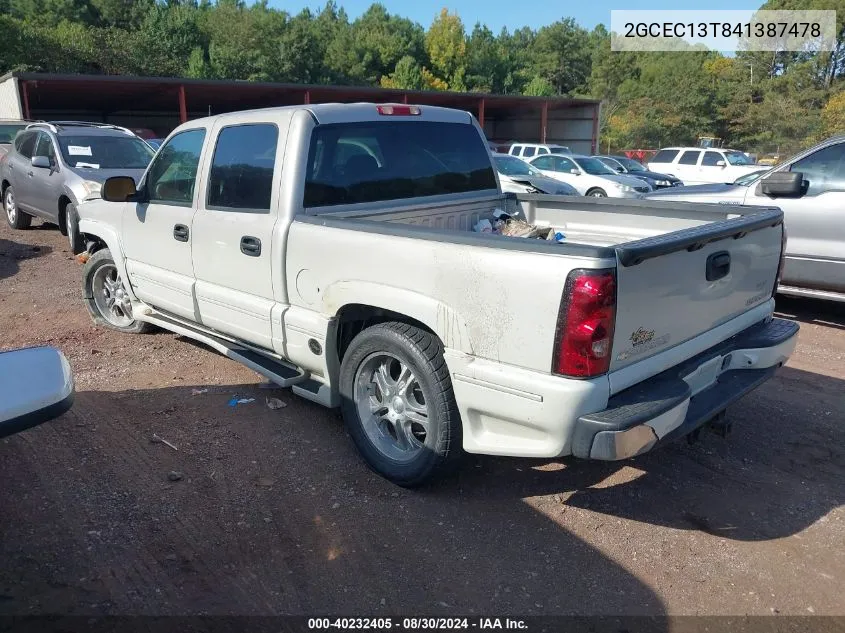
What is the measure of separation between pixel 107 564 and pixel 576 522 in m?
2.20

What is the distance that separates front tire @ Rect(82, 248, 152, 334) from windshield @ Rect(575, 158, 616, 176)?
1529 cm

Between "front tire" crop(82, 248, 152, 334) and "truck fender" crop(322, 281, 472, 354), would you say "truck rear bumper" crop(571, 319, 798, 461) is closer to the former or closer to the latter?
"truck fender" crop(322, 281, 472, 354)

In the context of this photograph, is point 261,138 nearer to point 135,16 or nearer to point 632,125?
point 632,125

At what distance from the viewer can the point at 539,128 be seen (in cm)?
4469

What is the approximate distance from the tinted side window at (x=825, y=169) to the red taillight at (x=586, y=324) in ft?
16.8

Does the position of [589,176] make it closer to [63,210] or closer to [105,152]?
[105,152]

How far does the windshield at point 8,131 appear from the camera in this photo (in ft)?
53.0

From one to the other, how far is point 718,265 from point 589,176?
16334mm

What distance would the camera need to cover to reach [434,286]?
10.6 feet

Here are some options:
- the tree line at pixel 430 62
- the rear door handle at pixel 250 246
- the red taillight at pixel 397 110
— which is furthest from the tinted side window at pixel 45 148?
the tree line at pixel 430 62

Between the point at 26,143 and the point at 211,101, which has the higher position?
the point at 211,101

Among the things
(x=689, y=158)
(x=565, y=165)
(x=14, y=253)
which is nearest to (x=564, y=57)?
(x=689, y=158)

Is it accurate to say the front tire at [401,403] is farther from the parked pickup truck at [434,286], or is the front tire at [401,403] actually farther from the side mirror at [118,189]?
the side mirror at [118,189]

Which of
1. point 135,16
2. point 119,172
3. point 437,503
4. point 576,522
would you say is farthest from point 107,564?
point 135,16
